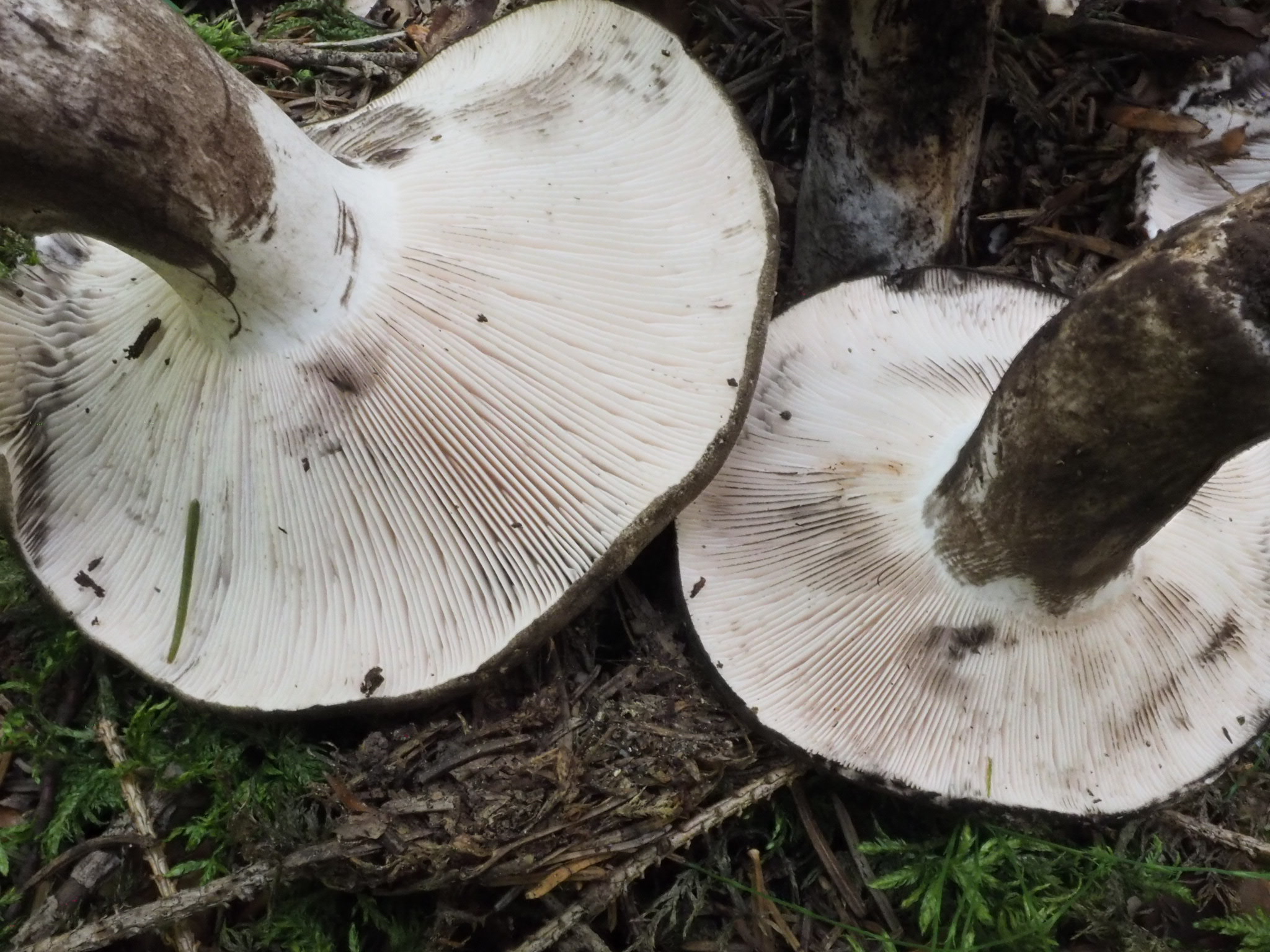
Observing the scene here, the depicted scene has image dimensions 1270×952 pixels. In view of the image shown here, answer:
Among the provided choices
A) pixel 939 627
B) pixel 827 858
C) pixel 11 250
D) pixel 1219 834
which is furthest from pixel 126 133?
pixel 1219 834

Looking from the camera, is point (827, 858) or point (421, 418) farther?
point (827, 858)

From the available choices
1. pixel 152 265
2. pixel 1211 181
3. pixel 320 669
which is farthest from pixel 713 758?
pixel 1211 181

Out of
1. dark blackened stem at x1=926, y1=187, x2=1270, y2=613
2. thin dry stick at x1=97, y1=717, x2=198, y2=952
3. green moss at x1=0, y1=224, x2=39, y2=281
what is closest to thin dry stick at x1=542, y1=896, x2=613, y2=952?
thin dry stick at x1=97, y1=717, x2=198, y2=952

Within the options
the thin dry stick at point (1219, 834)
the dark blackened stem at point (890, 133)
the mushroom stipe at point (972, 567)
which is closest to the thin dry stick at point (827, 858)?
the mushroom stipe at point (972, 567)

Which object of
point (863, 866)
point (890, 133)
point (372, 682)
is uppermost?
point (890, 133)

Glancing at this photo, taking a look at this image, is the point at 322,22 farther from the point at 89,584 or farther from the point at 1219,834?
the point at 1219,834

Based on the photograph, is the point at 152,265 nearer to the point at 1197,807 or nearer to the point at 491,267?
the point at 491,267

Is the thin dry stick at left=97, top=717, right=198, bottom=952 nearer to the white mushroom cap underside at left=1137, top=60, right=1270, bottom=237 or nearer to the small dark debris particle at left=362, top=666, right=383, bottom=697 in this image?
the small dark debris particle at left=362, top=666, right=383, bottom=697
